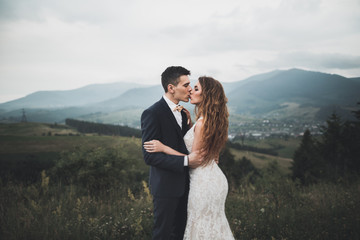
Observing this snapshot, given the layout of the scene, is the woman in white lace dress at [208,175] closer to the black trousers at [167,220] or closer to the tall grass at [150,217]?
the black trousers at [167,220]

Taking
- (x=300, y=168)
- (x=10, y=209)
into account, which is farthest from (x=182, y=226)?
(x=300, y=168)

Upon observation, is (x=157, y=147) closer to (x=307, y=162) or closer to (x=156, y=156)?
(x=156, y=156)

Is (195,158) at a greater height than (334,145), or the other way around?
(195,158)

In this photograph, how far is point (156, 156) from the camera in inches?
123

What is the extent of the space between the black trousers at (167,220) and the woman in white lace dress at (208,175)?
0.16m

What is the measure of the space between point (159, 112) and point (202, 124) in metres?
0.75

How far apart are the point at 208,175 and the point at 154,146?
1.10 meters

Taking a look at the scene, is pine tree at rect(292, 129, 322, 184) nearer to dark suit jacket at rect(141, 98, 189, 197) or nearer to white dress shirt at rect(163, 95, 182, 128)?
white dress shirt at rect(163, 95, 182, 128)

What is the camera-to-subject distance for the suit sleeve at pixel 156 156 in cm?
310

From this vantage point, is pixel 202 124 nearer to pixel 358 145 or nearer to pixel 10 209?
pixel 10 209

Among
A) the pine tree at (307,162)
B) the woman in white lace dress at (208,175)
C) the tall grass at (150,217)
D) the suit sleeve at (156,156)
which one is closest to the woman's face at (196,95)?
the woman in white lace dress at (208,175)

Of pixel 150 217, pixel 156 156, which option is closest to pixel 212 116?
pixel 156 156

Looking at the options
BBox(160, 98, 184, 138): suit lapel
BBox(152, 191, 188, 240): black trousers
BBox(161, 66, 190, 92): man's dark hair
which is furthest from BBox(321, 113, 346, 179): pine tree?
BBox(160, 98, 184, 138): suit lapel

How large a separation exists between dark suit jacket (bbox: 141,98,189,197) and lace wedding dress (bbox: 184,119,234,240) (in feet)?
0.79
